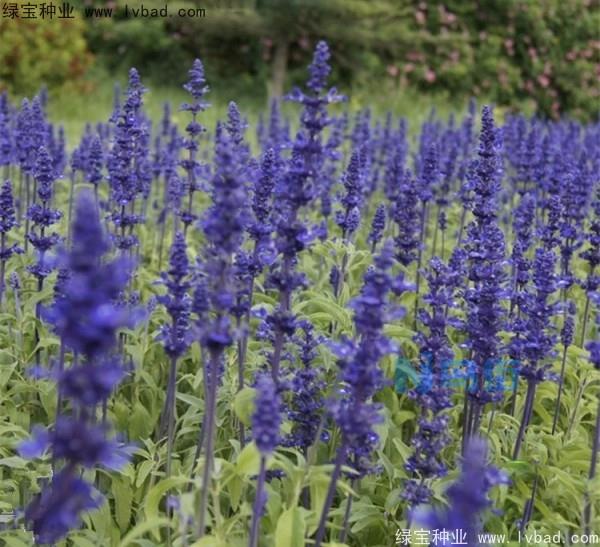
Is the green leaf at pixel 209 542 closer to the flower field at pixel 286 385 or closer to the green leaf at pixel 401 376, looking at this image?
the flower field at pixel 286 385

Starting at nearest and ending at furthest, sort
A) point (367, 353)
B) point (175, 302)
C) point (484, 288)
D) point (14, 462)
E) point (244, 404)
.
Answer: point (367, 353) → point (175, 302) → point (244, 404) → point (14, 462) → point (484, 288)

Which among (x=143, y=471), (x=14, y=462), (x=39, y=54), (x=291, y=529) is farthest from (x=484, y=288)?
(x=39, y=54)

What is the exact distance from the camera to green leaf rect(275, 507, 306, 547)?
317cm

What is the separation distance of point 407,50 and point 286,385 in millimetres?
20994

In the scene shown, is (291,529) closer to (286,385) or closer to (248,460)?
(248,460)

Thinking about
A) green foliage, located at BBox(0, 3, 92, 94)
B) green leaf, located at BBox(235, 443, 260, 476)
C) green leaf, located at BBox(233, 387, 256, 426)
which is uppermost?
green leaf, located at BBox(233, 387, 256, 426)

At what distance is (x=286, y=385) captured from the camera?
341cm

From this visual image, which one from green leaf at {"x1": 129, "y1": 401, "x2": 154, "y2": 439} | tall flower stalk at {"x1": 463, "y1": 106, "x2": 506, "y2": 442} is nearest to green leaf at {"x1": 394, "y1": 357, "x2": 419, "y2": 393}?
tall flower stalk at {"x1": 463, "y1": 106, "x2": 506, "y2": 442}

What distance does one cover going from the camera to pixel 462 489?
1994 millimetres

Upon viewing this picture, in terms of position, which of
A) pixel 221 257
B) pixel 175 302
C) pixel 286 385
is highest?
pixel 221 257

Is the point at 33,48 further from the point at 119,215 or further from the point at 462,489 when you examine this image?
the point at 462,489

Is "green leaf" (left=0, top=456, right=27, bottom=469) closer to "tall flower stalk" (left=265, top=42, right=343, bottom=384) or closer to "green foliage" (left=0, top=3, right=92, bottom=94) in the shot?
"tall flower stalk" (left=265, top=42, right=343, bottom=384)

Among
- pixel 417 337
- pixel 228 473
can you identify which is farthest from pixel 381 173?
pixel 228 473

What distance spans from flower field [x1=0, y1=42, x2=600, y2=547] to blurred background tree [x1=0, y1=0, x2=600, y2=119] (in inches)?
663
